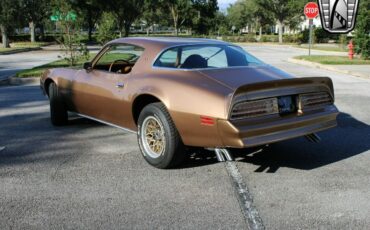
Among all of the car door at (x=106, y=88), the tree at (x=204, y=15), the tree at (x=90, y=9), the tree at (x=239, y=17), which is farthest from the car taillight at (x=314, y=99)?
the tree at (x=239, y=17)

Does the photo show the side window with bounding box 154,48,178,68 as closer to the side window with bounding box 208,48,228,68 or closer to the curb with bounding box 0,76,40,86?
the side window with bounding box 208,48,228,68

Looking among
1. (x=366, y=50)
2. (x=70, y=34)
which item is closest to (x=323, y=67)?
(x=366, y=50)

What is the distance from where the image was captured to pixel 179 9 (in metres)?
68.0

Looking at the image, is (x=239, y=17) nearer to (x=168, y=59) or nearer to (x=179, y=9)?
(x=179, y=9)

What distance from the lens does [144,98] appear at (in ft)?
17.7

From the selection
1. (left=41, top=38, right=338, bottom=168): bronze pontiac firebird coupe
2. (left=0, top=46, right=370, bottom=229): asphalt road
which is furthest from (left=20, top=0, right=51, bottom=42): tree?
(left=41, top=38, right=338, bottom=168): bronze pontiac firebird coupe

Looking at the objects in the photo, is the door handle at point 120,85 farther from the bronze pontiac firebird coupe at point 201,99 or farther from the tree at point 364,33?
the tree at point 364,33

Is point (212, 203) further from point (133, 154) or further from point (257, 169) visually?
point (133, 154)

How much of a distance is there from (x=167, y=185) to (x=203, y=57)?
65.5 inches

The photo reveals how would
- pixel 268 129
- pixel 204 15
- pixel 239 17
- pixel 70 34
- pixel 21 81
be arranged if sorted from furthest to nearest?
pixel 239 17 < pixel 204 15 < pixel 70 34 < pixel 21 81 < pixel 268 129

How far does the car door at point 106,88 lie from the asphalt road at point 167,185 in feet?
1.47

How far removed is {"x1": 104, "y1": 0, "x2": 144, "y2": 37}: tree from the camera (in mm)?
49188

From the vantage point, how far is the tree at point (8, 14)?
3328 centimetres

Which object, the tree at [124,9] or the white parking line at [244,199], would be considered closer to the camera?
the white parking line at [244,199]
